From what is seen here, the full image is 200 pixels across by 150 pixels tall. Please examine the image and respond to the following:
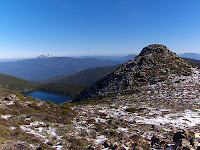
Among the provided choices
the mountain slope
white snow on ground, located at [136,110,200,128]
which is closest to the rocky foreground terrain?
white snow on ground, located at [136,110,200,128]

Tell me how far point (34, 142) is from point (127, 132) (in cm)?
1176

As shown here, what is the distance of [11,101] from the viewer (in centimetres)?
2302

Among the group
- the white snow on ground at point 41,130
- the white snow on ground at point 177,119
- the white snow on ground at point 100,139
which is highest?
the white snow on ground at point 41,130

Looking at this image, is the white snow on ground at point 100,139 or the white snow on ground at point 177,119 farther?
the white snow on ground at point 177,119

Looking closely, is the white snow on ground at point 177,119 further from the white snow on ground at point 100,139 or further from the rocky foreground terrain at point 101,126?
the white snow on ground at point 100,139

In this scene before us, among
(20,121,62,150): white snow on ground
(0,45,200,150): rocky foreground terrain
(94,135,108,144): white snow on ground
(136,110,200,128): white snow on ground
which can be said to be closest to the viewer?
(0,45,200,150): rocky foreground terrain

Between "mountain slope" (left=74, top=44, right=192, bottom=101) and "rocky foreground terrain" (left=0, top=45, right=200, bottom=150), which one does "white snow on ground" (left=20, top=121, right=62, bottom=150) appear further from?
"mountain slope" (left=74, top=44, right=192, bottom=101)

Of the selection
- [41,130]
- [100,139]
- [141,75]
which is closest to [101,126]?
[100,139]

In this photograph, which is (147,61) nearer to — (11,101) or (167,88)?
(167,88)

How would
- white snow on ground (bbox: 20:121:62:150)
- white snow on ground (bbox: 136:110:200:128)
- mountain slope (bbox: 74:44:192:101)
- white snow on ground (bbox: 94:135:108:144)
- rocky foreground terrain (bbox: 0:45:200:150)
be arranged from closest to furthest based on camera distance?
rocky foreground terrain (bbox: 0:45:200:150)
white snow on ground (bbox: 20:121:62:150)
white snow on ground (bbox: 94:135:108:144)
white snow on ground (bbox: 136:110:200:128)
mountain slope (bbox: 74:44:192:101)

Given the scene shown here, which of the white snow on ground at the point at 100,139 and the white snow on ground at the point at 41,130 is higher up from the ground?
the white snow on ground at the point at 41,130

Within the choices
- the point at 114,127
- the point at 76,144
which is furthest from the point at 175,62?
the point at 76,144

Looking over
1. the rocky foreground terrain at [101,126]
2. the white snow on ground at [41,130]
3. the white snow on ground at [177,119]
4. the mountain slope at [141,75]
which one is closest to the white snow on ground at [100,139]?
the rocky foreground terrain at [101,126]

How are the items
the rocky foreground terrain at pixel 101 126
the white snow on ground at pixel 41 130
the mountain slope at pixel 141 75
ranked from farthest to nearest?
the mountain slope at pixel 141 75 → the white snow on ground at pixel 41 130 → the rocky foreground terrain at pixel 101 126
